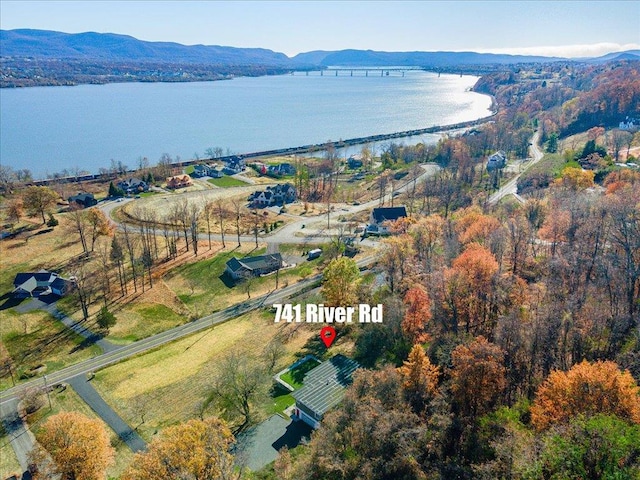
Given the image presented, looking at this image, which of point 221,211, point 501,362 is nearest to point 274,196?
point 221,211

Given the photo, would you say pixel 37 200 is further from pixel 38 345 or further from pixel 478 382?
pixel 478 382

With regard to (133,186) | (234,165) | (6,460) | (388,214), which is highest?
(234,165)

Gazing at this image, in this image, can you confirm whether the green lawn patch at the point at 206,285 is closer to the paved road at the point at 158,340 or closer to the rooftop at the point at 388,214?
the paved road at the point at 158,340

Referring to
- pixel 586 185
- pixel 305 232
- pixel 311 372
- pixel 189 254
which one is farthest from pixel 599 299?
pixel 189 254

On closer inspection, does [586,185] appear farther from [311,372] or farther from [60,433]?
[60,433]

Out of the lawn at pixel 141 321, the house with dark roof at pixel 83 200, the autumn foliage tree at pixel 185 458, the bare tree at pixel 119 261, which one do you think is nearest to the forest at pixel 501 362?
the autumn foliage tree at pixel 185 458

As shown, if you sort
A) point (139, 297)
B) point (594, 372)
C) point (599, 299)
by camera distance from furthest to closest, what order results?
point (139, 297) < point (599, 299) < point (594, 372)

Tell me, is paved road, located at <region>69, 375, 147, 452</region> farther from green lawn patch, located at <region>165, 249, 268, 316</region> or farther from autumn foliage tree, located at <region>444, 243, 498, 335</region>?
autumn foliage tree, located at <region>444, 243, 498, 335</region>

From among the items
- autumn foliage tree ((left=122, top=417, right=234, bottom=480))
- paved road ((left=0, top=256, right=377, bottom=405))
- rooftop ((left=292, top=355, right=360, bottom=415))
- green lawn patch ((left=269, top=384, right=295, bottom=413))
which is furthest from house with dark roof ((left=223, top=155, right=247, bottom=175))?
autumn foliage tree ((left=122, top=417, right=234, bottom=480))
